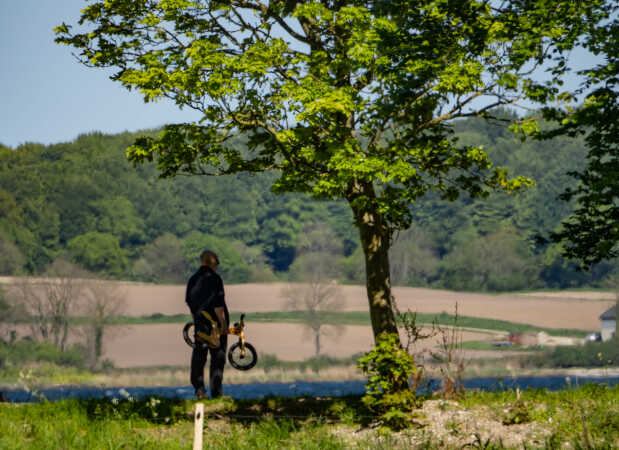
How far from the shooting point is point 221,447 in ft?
26.6

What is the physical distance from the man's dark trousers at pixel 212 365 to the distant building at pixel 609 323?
Result: 54387 mm

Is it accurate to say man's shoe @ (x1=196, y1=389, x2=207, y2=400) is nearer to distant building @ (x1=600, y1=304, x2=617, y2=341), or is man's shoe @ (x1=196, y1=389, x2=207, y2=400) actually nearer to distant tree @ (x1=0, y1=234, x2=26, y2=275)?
distant building @ (x1=600, y1=304, x2=617, y2=341)

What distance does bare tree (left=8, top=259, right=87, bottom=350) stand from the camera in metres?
52.8

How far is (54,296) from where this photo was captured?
5278cm

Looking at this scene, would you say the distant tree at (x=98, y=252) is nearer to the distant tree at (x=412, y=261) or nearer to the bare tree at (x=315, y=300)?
the bare tree at (x=315, y=300)

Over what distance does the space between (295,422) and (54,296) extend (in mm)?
46007

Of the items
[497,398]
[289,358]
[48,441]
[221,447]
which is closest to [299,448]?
[221,447]

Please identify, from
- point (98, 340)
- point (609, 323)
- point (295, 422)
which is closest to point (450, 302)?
point (609, 323)

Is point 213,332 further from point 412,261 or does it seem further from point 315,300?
point 412,261

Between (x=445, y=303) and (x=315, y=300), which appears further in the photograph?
(x=445, y=303)

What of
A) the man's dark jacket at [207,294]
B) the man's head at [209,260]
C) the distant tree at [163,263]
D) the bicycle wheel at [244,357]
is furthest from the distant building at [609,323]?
the man's dark jacket at [207,294]

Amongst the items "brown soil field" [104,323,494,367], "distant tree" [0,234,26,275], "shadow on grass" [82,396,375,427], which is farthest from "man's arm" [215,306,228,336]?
"distant tree" [0,234,26,275]

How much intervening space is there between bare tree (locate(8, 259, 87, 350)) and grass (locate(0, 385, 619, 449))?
140 ft

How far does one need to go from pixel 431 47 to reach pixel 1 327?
2374 inches
